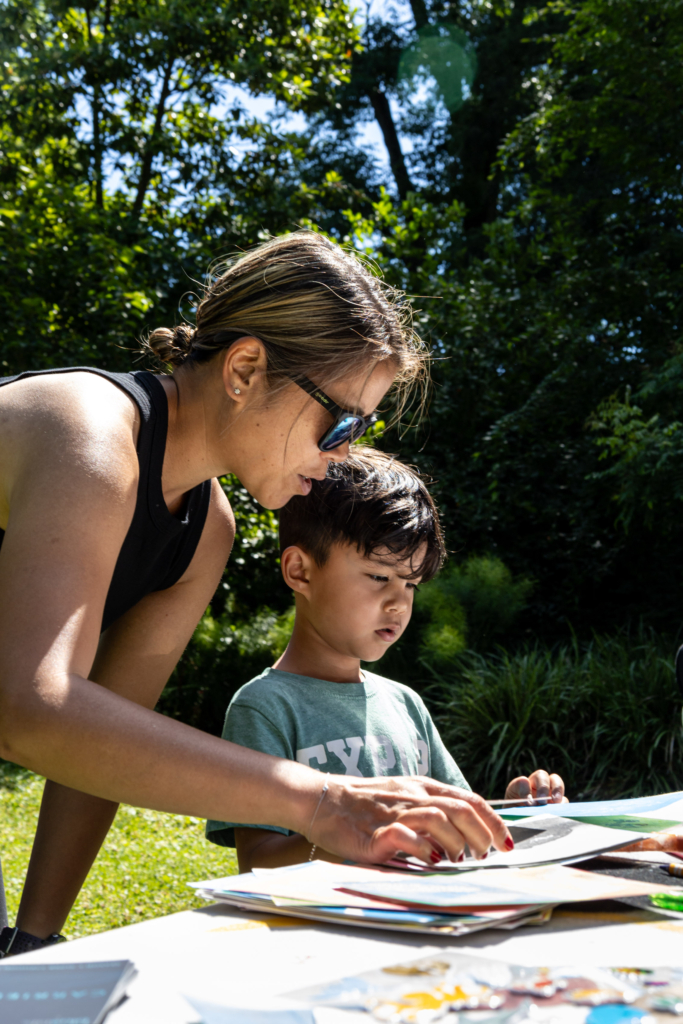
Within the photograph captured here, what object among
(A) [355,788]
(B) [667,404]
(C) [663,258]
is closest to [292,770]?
(A) [355,788]

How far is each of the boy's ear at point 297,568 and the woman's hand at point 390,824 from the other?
1.03 metres

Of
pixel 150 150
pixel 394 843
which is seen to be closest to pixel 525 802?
pixel 394 843

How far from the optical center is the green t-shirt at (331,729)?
1.68 metres

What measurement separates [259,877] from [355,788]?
0.15 meters

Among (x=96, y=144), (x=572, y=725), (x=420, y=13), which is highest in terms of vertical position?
(x=420, y=13)

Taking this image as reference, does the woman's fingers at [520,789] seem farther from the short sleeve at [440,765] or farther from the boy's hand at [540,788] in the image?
the short sleeve at [440,765]

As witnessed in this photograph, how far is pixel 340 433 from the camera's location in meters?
1.62

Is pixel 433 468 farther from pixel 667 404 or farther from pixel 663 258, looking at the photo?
pixel 663 258

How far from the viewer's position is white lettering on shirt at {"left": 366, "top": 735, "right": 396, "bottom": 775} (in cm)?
179

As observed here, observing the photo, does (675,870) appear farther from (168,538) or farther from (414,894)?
(168,538)

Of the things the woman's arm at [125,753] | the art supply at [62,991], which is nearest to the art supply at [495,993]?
the art supply at [62,991]

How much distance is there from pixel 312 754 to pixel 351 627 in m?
0.34

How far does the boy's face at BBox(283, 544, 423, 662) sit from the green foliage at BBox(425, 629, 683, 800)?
339cm

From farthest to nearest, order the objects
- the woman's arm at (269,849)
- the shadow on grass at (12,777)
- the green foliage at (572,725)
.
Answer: the shadow on grass at (12,777), the green foliage at (572,725), the woman's arm at (269,849)
